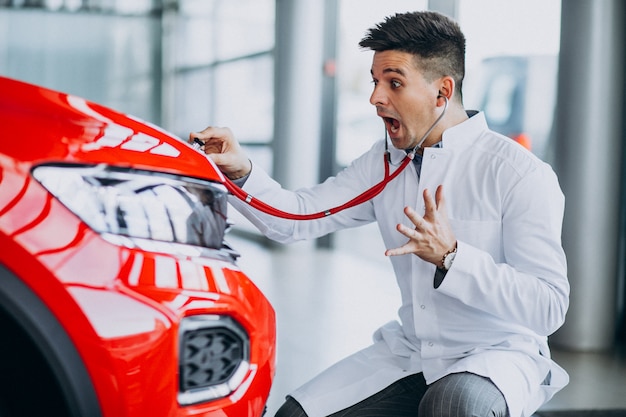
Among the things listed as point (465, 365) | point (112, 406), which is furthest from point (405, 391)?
point (112, 406)

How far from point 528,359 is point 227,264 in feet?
2.99

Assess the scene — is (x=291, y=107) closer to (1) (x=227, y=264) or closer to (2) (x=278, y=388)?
(2) (x=278, y=388)

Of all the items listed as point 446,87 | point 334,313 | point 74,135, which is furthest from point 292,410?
point 334,313

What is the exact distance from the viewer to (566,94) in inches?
144

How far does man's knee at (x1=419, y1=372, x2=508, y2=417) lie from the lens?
161 centimetres

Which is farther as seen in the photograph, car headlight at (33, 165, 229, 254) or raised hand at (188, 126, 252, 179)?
raised hand at (188, 126, 252, 179)

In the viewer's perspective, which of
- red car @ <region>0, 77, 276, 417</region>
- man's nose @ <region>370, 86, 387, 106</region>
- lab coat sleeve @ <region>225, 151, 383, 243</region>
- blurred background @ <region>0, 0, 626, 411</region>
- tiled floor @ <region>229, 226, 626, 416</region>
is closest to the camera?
red car @ <region>0, 77, 276, 417</region>

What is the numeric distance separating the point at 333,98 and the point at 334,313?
3348 mm

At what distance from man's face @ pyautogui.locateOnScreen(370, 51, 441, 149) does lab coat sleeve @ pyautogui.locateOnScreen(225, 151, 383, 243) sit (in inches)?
9.7

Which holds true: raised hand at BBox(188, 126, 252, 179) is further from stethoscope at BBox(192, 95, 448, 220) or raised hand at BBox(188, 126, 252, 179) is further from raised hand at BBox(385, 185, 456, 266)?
raised hand at BBox(385, 185, 456, 266)

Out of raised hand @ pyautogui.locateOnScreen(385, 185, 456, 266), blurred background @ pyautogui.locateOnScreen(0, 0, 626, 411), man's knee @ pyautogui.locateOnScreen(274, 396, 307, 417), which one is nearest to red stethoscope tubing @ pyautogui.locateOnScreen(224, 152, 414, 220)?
blurred background @ pyautogui.locateOnScreen(0, 0, 626, 411)

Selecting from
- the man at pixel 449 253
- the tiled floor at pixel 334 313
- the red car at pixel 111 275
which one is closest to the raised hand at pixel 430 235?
the man at pixel 449 253

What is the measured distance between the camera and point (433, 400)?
1.66 meters

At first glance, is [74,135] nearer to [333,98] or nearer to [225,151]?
[225,151]
